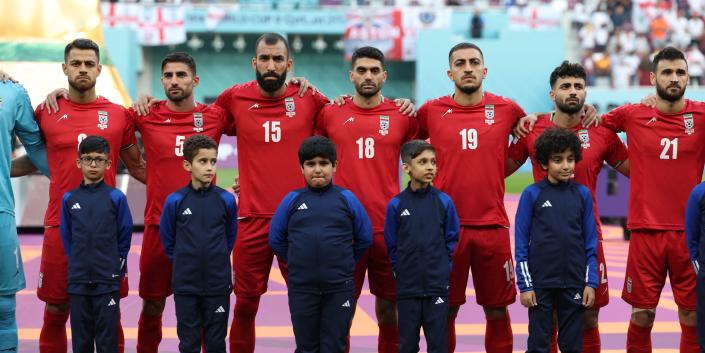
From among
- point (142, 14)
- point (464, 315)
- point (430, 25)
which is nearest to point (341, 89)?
point (430, 25)

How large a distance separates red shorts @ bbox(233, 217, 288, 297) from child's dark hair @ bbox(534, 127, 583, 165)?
6.27 ft

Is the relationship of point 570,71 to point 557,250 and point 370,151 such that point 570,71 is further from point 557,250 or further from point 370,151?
point 370,151

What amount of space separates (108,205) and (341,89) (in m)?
26.9

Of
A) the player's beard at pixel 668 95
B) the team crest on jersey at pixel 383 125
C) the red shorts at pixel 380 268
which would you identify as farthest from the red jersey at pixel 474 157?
the player's beard at pixel 668 95

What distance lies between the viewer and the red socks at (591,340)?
6.20 metres

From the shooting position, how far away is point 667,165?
620 cm

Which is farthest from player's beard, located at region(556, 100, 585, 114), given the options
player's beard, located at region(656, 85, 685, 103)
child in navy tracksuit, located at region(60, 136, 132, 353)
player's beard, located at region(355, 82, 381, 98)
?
child in navy tracksuit, located at region(60, 136, 132, 353)

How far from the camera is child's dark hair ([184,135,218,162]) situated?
19.1ft

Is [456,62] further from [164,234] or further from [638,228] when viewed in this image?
[164,234]

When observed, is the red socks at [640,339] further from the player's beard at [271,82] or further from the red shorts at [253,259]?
the player's beard at [271,82]

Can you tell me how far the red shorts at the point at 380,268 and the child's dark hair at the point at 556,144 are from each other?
4.00 feet

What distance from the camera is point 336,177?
20.8ft

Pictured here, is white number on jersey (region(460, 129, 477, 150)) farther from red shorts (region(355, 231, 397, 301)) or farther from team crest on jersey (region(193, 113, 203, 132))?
team crest on jersey (region(193, 113, 203, 132))

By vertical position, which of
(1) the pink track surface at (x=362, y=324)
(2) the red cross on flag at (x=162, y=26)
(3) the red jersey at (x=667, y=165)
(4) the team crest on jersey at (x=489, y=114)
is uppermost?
(2) the red cross on flag at (x=162, y=26)
